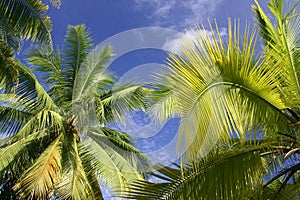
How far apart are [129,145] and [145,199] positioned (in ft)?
27.5

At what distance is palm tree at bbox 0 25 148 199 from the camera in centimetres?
877

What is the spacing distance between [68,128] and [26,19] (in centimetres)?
461

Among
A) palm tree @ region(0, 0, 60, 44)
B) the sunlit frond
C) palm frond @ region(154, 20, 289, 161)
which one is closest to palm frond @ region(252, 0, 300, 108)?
palm frond @ region(154, 20, 289, 161)

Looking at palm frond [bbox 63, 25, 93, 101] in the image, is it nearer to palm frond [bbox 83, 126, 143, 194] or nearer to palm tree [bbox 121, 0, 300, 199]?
palm frond [bbox 83, 126, 143, 194]

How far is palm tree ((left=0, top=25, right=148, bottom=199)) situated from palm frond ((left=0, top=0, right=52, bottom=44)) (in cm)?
144

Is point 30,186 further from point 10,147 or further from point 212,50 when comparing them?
point 212,50

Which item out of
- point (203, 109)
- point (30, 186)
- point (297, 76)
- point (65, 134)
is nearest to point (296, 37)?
point (297, 76)

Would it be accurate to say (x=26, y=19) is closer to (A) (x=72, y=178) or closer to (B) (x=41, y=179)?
(B) (x=41, y=179)

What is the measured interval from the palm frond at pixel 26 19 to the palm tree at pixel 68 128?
1439 millimetres

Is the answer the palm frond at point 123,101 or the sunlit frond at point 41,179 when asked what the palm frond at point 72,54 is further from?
the sunlit frond at point 41,179

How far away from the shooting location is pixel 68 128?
10.7m

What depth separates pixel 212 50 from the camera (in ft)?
11.9

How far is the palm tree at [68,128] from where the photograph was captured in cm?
877

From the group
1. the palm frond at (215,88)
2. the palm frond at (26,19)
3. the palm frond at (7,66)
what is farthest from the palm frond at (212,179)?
the palm frond at (26,19)
